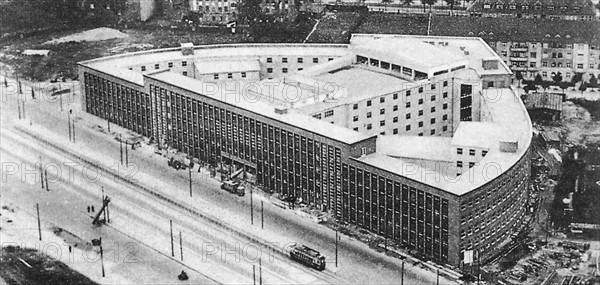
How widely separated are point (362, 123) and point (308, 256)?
3555 cm

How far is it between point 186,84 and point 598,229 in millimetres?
65287

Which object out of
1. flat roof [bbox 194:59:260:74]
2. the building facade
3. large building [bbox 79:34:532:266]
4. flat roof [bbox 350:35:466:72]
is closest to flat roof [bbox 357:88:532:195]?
large building [bbox 79:34:532:266]

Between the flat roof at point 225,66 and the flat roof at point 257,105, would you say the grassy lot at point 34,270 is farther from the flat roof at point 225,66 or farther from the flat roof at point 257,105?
the flat roof at point 225,66

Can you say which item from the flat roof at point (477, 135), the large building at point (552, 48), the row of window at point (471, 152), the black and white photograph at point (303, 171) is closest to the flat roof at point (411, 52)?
the black and white photograph at point (303, 171)

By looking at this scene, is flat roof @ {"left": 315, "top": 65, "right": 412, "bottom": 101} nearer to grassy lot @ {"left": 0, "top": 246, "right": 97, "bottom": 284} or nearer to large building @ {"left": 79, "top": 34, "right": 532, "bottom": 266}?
large building @ {"left": 79, "top": 34, "right": 532, "bottom": 266}

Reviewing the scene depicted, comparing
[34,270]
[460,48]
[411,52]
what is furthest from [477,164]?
[34,270]

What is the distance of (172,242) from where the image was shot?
12706 centimetres

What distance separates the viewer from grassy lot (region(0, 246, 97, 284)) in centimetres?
11750

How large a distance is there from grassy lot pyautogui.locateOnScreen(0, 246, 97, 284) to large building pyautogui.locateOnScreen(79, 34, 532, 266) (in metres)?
34.0

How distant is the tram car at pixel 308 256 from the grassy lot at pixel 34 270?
24.1 metres

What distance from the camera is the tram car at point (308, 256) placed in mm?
119875

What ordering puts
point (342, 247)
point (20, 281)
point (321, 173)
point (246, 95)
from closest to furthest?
point (20, 281) < point (342, 247) < point (321, 173) < point (246, 95)

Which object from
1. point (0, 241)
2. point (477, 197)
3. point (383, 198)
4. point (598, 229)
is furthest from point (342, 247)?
point (0, 241)

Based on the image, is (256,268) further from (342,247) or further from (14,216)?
(14,216)
